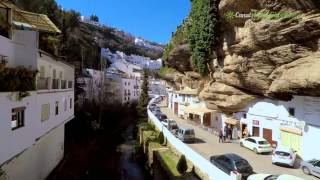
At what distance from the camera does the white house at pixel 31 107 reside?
15.4 metres

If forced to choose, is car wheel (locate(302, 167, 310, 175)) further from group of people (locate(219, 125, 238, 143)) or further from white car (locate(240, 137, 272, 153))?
group of people (locate(219, 125, 238, 143))

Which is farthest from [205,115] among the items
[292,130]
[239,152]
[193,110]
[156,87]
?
[156,87]

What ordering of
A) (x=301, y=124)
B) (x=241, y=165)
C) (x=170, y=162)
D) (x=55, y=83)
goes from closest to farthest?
(x=241, y=165), (x=301, y=124), (x=55, y=83), (x=170, y=162)

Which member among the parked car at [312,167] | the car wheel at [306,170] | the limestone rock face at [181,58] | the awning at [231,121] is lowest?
the car wheel at [306,170]

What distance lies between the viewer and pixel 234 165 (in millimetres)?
20312

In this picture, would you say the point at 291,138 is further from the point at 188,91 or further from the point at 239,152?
the point at 188,91


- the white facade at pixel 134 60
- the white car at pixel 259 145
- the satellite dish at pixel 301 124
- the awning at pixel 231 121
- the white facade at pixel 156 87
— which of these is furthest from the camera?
the white facade at pixel 134 60

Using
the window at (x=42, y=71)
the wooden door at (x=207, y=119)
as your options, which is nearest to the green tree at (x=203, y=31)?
the wooden door at (x=207, y=119)

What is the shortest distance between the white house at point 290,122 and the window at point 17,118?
1799cm

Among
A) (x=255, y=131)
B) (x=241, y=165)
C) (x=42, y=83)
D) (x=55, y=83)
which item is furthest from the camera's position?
(x=255, y=131)

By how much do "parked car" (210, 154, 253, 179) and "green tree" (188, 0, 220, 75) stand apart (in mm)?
14090

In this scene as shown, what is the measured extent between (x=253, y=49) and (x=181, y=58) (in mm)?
18176

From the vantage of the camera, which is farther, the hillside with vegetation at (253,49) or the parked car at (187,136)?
the parked car at (187,136)

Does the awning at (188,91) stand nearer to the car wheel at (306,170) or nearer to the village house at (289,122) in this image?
the village house at (289,122)
